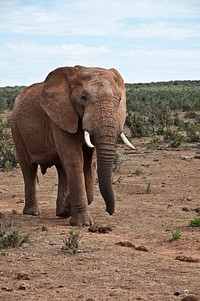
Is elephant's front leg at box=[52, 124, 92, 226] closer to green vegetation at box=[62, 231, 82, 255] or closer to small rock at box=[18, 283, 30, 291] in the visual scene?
green vegetation at box=[62, 231, 82, 255]

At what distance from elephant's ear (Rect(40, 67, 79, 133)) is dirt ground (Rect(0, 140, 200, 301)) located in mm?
1177

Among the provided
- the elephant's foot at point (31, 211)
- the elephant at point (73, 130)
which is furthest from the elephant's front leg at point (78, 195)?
the elephant's foot at point (31, 211)

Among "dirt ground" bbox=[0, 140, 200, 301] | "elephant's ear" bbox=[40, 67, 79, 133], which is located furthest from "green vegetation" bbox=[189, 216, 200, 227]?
"elephant's ear" bbox=[40, 67, 79, 133]

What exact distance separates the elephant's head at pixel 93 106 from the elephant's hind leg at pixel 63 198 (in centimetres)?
107

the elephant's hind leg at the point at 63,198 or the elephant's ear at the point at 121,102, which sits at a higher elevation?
the elephant's ear at the point at 121,102

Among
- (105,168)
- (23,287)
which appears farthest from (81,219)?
(23,287)

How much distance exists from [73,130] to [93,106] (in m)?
0.54

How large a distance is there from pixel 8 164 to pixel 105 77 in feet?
20.5

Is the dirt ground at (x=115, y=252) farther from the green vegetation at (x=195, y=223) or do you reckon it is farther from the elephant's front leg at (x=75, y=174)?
the elephant's front leg at (x=75, y=174)

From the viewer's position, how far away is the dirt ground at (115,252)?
6.31 metres

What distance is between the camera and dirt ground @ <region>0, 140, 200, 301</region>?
6.31 meters

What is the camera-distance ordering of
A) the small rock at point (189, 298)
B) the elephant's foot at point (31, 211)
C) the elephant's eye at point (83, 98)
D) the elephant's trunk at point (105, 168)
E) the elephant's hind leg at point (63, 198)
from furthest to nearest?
the elephant's foot at point (31, 211), the elephant's hind leg at point (63, 198), the elephant's eye at point (83, 98), the elephant's trunk at point (105, 168), the small rock at point (189, 298)

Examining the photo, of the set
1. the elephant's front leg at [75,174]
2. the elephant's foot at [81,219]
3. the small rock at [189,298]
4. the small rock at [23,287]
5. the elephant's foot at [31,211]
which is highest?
the elephant's front leg at [75,174]

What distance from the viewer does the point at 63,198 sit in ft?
33.0
